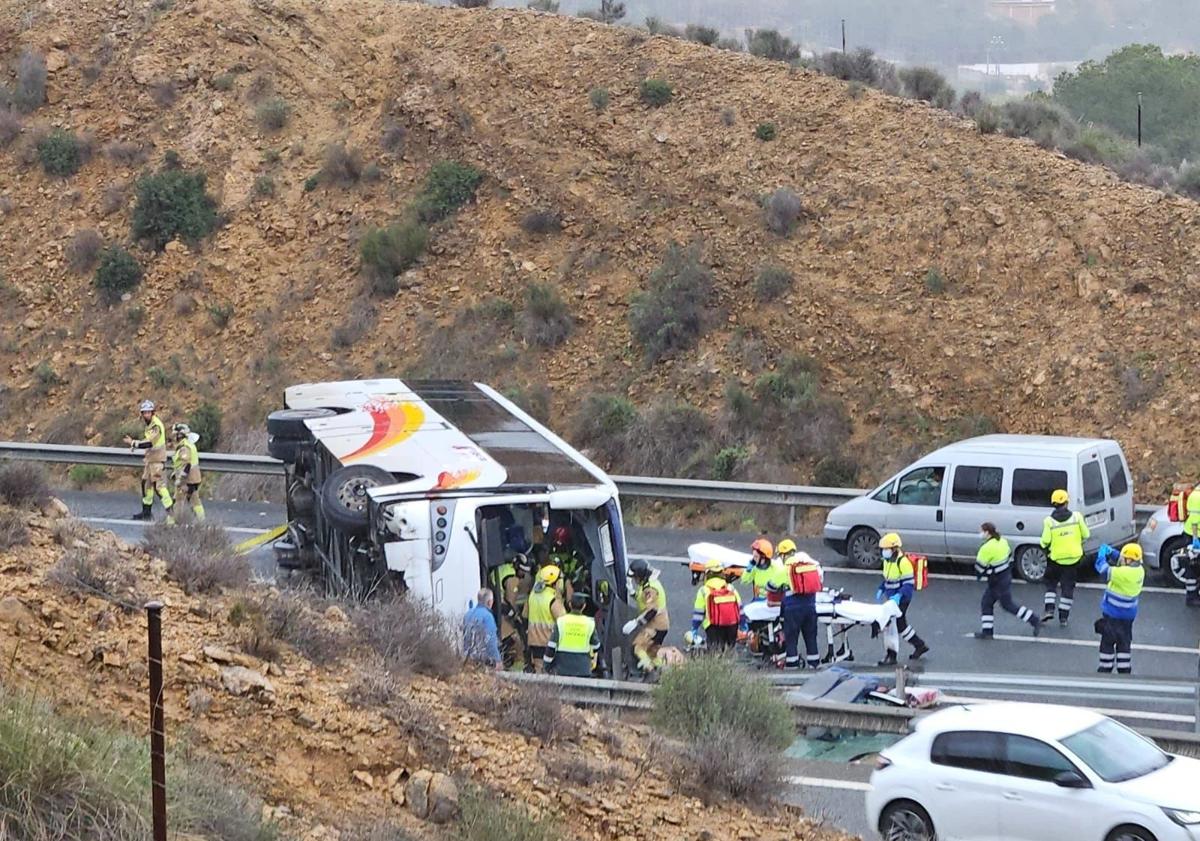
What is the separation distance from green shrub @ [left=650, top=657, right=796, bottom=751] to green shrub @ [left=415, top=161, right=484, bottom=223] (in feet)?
61.9

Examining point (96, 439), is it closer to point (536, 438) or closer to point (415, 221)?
point (415, 221)

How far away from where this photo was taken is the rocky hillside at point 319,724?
8938 mm

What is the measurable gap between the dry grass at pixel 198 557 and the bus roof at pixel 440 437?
1.86 metres

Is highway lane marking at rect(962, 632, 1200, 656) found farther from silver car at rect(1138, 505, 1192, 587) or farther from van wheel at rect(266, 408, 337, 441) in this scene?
van wheel at rect(266, 408, 337, 441)

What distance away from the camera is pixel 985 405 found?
2366cm

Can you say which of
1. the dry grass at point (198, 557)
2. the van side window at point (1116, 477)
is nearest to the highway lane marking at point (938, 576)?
the van side window at point (1116, 477)

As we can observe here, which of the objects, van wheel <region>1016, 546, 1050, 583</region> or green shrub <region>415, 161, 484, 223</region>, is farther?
green shrub <region>415, 161, 484, 223</region>

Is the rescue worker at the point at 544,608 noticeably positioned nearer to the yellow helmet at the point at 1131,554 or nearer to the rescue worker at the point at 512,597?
the rescue worker at the point at 512,597

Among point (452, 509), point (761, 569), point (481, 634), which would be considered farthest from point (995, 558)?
point (481, 634)

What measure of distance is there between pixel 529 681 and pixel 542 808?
2.83 m

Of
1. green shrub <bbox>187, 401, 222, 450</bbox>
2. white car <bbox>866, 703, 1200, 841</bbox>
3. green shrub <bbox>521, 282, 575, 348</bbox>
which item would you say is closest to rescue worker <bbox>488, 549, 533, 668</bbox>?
white car <bbox>866, 703, 1200, 841</bbox>

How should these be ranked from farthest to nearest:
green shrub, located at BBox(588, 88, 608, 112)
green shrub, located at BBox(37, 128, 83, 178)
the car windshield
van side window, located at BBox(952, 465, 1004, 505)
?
green shrub, located at BBox(37, 128, 83, 178)
green shrub, located at BBox(588, 88, 608, 112)
van side window, located at BBox(952, 465, 1004, 505)
the car windshield

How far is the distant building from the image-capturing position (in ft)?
444

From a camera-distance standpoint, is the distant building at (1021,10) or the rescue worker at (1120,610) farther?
the distant building at (1021,10)
